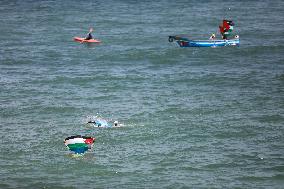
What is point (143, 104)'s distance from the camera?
87.2 m

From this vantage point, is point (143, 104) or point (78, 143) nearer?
point (78, 143)

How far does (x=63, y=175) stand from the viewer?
6712cm

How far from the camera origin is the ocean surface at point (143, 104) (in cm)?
6825

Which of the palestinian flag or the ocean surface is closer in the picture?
the ocean surface

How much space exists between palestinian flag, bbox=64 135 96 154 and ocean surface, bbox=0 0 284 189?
3.98 feet

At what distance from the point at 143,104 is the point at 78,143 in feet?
62.1

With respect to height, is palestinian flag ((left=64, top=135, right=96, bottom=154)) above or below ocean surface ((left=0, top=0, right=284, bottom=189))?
above

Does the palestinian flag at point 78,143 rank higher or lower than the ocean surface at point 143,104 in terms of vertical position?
higher

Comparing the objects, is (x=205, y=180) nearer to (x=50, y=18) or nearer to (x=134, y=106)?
(x=134, y=106)

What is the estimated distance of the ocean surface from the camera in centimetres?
6825

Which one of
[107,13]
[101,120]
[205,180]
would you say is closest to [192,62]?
[101,120]

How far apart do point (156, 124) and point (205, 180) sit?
1487 cm

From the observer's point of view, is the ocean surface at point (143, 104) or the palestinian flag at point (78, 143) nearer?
the ocean surface at point (143, 104)

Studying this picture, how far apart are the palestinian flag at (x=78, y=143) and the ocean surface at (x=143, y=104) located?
1.21 m
